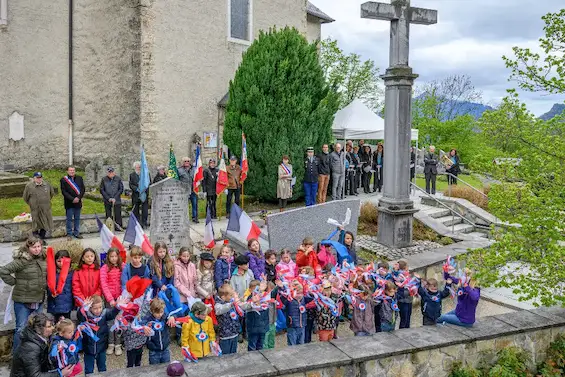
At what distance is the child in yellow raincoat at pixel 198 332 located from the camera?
20.0 ft

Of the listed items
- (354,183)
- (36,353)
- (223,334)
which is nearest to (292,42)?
(354,183)

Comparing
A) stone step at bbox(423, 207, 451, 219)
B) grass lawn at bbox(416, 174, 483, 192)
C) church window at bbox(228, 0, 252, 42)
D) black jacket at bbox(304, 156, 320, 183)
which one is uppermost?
church window at bbox(228, 0, 252, 42)

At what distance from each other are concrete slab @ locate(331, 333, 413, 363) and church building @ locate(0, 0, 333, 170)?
14.3 metres

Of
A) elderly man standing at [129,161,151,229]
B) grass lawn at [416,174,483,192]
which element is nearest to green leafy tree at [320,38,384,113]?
grass lawn at [416,174,483,192]

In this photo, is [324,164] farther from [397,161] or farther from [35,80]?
[35,80]

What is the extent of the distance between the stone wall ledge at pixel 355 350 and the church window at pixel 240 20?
17056 millimetres

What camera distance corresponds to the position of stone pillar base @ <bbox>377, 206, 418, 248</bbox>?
39.7ft

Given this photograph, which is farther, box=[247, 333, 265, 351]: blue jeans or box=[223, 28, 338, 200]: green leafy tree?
box=[223, 28, 338, 200]: green leafy tree

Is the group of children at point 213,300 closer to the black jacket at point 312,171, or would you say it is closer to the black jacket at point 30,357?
the black jacket at point 30,357

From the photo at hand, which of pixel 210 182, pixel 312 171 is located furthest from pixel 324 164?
pixel 210 182

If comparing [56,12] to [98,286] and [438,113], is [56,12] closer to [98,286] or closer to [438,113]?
[98,286]

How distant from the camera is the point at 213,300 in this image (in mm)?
7379

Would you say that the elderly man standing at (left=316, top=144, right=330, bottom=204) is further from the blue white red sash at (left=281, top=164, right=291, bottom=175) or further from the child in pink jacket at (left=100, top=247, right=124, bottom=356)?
the child in pink jacket at (left=100, top=247, right=124, bottom=356)

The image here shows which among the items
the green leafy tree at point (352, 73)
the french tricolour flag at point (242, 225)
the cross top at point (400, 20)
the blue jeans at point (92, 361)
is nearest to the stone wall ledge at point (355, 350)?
the blue jeans at point (92, 361)
